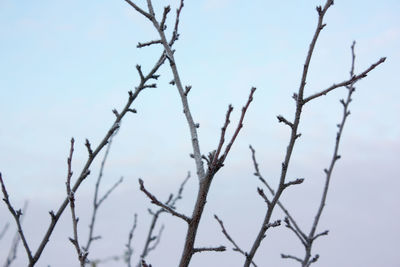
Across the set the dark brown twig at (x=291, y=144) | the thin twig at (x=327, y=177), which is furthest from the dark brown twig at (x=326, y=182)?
the dark brown twig at (x=291, y=144)

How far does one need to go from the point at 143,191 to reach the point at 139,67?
73.4 inches

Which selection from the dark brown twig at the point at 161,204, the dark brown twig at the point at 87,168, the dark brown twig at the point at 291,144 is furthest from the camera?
the dark brown twig at the point at 87,168

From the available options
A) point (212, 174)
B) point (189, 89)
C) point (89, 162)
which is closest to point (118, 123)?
point (89, 162)

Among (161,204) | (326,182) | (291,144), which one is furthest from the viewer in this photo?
(326,182)

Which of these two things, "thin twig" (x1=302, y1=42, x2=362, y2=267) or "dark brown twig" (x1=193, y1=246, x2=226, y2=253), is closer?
"dark brown twig" (x1=193, y1=246, x2=226, y2=253)

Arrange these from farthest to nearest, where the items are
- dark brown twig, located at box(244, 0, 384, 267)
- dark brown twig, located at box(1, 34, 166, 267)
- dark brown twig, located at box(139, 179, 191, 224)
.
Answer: dark brown twig, located at box(1, 34, 166, 267) → dark brown twig, located at box(244, 0, 384, 267) → dark brown twig, located at box(139, 179, 191, 224)

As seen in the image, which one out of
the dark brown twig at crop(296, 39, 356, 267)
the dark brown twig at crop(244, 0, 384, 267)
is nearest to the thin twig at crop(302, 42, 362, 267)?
the dark brown twig at crop(296, 39, 356, 267)

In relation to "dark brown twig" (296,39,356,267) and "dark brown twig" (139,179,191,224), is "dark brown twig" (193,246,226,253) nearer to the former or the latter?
"dark brown twig" (139,179,191,224)

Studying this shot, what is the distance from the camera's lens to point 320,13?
7.16 feet

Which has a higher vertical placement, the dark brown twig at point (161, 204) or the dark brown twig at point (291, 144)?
the dark brown twig at point (291, 144)

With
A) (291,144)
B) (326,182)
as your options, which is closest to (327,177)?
(326,182)

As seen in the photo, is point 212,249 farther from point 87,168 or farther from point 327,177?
point 327,177

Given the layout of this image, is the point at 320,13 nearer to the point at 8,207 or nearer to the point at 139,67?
the point at 139,67

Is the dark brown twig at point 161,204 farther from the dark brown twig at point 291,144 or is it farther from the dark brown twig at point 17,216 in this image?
the dark brown twig at point 17,216
